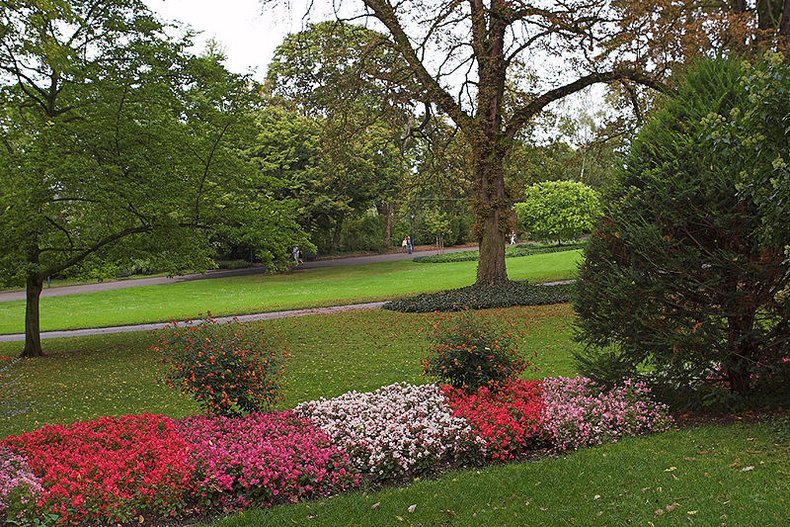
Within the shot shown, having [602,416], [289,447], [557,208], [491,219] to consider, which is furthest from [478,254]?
[289,447]

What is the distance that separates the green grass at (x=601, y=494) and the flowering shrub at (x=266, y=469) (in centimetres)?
24

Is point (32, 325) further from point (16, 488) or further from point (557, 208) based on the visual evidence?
point (557, 208)

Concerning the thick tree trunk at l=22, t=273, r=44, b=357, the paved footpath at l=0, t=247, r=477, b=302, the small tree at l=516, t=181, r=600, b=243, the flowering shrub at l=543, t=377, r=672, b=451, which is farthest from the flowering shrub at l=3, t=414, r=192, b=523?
the small tree at l=516, t=181, r=600, b=243

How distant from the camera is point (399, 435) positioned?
20.7 ft

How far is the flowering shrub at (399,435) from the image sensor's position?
5957 millimetres

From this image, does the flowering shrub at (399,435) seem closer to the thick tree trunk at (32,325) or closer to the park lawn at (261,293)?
the thick tree trunk at (32,325)

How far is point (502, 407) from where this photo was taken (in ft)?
22.7

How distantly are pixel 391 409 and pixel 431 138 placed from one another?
17.0m

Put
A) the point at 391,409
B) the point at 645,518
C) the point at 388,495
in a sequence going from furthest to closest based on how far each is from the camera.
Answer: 1. the point at 391,409
2. the point at 388,495
3. the point at 645,518

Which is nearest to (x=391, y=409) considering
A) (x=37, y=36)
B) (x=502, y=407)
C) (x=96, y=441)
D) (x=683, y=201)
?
(x=502, y=407)

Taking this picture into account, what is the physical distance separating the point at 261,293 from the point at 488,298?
13.5 m

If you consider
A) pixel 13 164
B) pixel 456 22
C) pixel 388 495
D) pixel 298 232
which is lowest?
pixel 388 495

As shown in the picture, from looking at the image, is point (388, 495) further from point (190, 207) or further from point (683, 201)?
point (190, 207)

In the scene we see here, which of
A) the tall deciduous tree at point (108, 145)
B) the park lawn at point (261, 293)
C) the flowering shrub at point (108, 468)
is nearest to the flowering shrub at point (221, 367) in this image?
the flowering shrub at point (108, 468)
